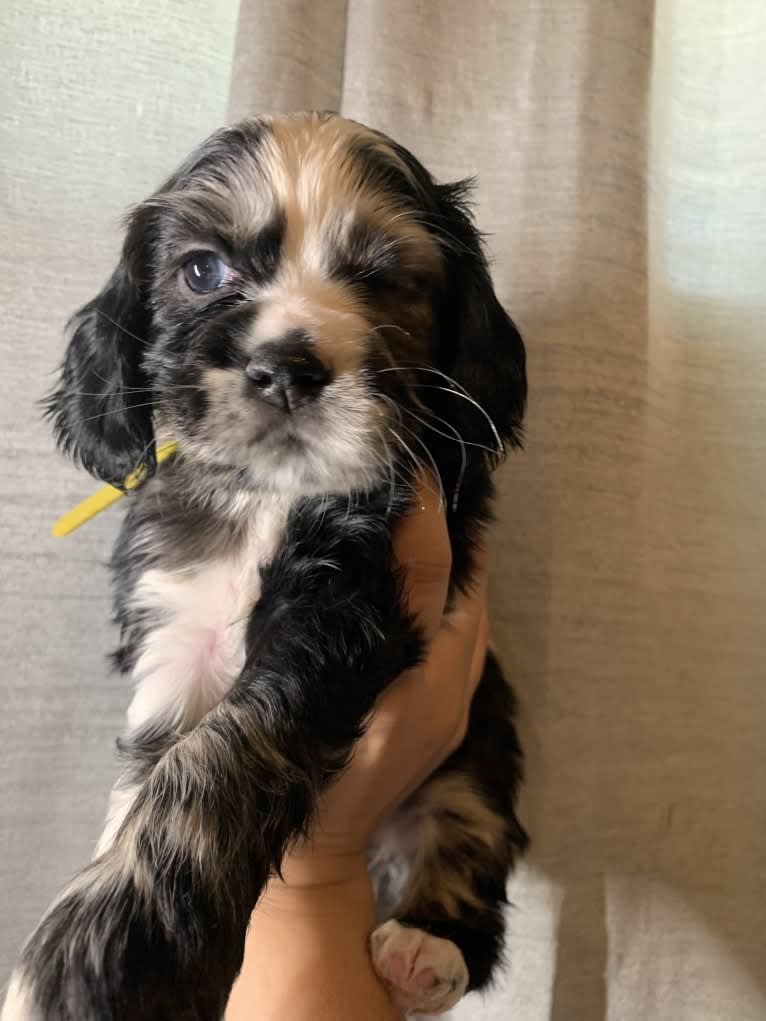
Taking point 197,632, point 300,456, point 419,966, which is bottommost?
point 419,966

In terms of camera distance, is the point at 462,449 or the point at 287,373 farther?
the point at 462,449

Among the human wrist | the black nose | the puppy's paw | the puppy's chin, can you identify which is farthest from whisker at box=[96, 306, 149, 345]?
the puppy's paw

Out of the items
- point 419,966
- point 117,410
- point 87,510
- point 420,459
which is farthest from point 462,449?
point 419,966

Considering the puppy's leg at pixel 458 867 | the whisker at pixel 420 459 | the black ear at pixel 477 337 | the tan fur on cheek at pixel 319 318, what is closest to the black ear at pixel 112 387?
the tan fur on cheek at pixel 319 318

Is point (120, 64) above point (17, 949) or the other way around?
above

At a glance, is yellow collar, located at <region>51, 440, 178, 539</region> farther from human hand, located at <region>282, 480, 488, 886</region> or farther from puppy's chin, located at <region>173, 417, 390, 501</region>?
human hand, located at <region>282, 480, 488, 886</region>

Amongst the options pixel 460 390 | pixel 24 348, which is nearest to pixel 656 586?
pixel 460 390

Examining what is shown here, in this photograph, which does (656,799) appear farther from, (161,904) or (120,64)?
(120,64)

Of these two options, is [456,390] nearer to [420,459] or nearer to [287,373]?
[420,459]
